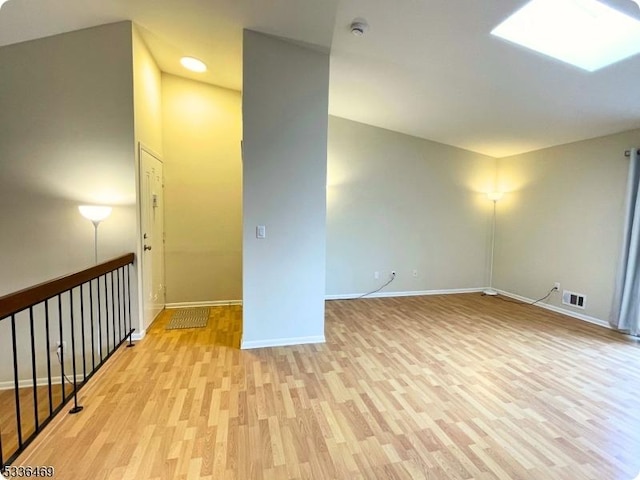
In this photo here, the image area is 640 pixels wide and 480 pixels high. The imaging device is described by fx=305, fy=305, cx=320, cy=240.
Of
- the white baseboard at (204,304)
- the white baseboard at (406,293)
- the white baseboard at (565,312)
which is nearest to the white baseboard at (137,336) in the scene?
the white baseboard at (204,304)

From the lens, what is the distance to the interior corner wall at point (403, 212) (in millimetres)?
4859

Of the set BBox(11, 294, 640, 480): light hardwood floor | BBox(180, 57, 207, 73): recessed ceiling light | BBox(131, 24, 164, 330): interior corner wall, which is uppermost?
BBox(180, 57, 207, 73): recessed ceiling light

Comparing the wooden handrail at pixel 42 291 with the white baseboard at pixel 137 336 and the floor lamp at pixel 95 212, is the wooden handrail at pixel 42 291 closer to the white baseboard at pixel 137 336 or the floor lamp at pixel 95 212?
the floor lamp at pixel 95 212

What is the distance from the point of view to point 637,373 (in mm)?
2658

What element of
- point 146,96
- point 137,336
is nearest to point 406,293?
point 137,336

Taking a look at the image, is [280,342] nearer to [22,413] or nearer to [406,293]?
[22,413]

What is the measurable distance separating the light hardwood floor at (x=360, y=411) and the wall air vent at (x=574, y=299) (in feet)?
2.31

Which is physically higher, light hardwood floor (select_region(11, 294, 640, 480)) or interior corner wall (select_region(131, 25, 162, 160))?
interior corner wall (select_region(131, 25, 162, 160))

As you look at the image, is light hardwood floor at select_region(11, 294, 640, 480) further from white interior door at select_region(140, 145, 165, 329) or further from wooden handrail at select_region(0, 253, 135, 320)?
wooden handrail at select_region(0, 253, 135, 320)

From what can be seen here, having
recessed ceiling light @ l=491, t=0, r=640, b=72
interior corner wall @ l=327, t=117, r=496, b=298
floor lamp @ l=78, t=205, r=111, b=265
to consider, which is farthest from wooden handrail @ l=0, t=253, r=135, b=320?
recessed ceiling light @ l=491, t=0, r=640, b=72

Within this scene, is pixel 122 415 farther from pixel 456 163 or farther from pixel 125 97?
pixel 456 163

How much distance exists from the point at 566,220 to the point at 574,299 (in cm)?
109

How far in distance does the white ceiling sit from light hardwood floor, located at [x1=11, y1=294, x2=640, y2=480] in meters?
2.55

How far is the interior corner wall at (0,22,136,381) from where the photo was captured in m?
2.89
